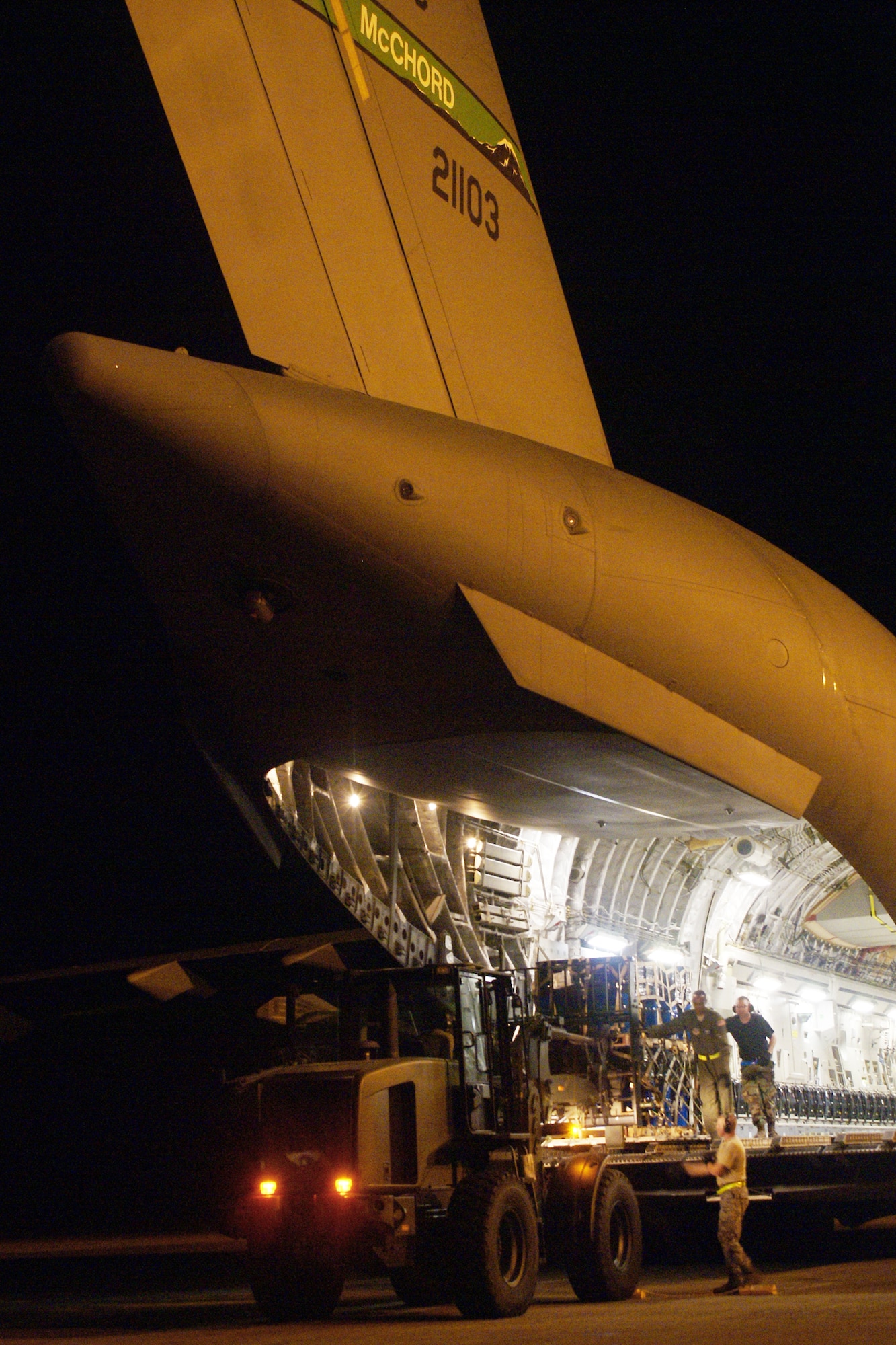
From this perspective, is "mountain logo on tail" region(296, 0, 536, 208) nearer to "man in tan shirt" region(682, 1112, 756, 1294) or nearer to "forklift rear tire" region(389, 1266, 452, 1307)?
"man in tan shirt" region(682, 1112, 756, 1294)

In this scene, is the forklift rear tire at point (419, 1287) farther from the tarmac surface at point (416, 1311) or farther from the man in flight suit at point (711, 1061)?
the man in flight suit at point (711, 1061)

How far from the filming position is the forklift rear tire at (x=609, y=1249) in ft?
23.2

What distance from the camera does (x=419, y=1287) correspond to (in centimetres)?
755

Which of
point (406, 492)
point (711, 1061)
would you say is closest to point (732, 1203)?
point (711, 1061)

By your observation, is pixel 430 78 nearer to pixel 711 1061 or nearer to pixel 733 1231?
pixel 711 1061

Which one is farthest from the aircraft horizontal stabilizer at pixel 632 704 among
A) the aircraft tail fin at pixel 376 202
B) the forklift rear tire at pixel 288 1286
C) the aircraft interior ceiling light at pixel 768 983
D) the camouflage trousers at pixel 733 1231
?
the aircraft interior ceiling light at pixel 768 983

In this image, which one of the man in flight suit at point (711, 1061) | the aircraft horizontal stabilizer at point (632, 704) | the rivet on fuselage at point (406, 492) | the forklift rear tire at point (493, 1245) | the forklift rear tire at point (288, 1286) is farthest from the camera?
the man in flight suit at point (711, 1061)

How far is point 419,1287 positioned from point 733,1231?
2025 mm

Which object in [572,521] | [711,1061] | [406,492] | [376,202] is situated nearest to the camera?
[406,492]

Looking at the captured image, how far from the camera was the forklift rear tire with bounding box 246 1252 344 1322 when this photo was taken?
21.9ft

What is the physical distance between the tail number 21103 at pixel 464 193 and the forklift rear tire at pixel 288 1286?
7.19 m

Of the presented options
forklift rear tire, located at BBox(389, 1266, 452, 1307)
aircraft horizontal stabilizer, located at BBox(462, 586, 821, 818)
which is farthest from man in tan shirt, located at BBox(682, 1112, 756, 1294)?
aircraft horizontal stabilizer, located at BBox(462, 586, 821, 818)

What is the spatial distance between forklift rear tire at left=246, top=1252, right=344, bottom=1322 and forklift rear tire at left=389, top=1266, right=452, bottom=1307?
588 mm

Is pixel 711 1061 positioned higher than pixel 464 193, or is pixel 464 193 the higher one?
pixel 464 193
